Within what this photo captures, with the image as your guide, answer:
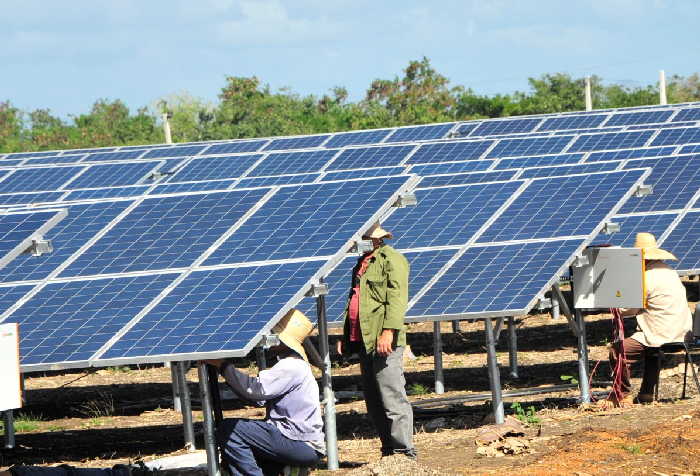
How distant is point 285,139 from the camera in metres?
35.1

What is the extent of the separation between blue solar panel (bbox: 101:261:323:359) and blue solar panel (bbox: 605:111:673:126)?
2263 cm

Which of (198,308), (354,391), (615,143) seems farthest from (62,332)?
(615,143)

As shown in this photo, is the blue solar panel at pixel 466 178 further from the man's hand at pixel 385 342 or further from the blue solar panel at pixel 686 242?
the man's hand at pixel 385 342

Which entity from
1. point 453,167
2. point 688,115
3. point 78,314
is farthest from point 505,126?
point 78,314

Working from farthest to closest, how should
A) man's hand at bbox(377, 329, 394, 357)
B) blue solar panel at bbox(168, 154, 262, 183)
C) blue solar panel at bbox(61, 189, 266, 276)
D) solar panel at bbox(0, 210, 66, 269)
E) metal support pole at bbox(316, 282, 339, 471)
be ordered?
blue solar panel at bbox(168, 154, 262, 183)
blue solar panel at bbox(61, 189, 266, 276)
metal support pole at bbox(316, 282, 339, 471)
man's hand at bbox(377, 329, 394, 357)
solar panel at bbox(0, 210, 66, 269)

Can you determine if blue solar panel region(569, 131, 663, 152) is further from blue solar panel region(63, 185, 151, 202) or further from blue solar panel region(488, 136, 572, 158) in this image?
blue solar panel region(63, 185, 151, 202)

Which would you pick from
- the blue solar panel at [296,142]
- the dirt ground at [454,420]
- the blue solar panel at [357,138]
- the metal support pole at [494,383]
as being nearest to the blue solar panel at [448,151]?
the dirt ground at [454,420]

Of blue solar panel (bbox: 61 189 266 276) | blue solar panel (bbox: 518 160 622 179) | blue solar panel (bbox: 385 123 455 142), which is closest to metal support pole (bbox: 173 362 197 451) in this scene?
blue solar panel (bbox: 61 189 266 276)

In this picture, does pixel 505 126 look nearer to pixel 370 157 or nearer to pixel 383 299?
pixel 370 157

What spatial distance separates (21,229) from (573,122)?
2409 centimetres

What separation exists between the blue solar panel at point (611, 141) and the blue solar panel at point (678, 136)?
0.25 meters

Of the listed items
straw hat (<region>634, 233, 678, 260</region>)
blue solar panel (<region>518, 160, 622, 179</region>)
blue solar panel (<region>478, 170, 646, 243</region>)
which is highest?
blue solar panel (<region>518, 160, 622, 179</region>)

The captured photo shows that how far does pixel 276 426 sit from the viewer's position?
34.8 feet

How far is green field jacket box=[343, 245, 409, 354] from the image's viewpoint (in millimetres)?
12359
